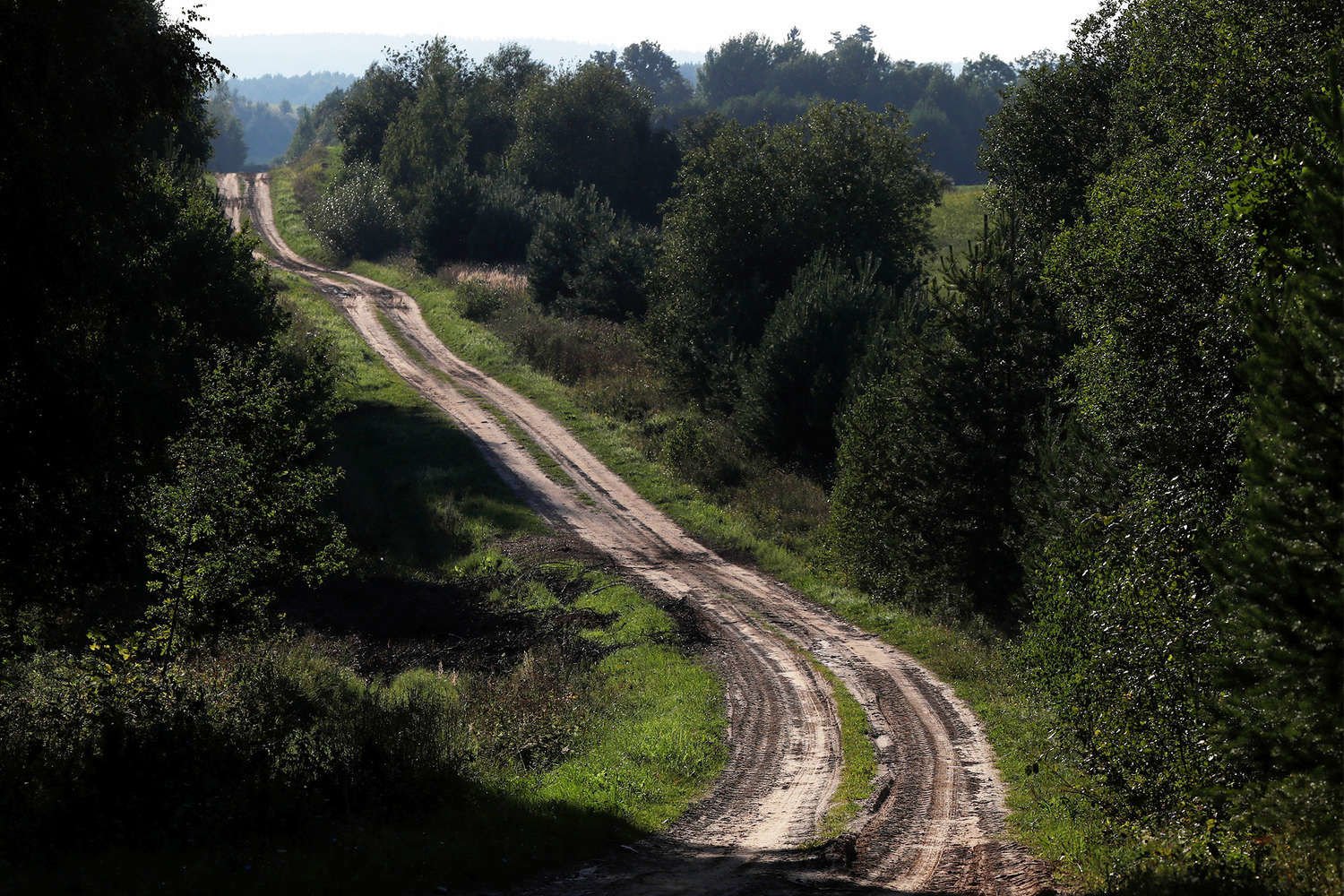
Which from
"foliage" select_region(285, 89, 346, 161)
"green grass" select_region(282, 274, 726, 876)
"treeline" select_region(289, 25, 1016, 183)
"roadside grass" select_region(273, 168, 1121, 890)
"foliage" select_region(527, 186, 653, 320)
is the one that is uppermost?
"treeline" select_region(289, 25, 1016, 183)

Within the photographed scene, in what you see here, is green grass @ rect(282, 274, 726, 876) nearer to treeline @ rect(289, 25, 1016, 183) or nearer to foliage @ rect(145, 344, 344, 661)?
foliage @ rect(145, 344, 344, 661)

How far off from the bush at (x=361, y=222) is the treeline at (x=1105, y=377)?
65.9ft

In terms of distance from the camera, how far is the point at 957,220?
7531cm

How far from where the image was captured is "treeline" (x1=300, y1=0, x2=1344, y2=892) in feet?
30.9

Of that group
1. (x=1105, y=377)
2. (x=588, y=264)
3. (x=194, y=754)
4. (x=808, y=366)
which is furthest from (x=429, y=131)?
(x=194, y=754)

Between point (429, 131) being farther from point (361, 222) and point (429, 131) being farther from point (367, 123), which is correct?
point (361, 222)

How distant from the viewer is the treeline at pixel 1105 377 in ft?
30.9

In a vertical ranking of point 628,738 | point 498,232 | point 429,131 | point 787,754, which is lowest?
point 628,738

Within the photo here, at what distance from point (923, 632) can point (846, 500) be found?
480cm

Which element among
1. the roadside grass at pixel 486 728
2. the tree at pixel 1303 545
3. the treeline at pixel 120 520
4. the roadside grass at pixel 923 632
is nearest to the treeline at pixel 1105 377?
the tree at pixel 1303 545

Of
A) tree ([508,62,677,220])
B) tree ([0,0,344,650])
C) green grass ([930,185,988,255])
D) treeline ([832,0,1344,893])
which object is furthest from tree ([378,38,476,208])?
tree ([0,0,344,650])

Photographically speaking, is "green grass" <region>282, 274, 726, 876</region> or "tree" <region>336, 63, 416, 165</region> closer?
"green grass" <region>282, 274, 726, 876</region>

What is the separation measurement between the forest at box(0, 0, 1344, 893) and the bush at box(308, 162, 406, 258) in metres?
38.7

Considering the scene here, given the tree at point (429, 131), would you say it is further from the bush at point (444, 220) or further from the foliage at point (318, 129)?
the foliage at point (318, 129)
